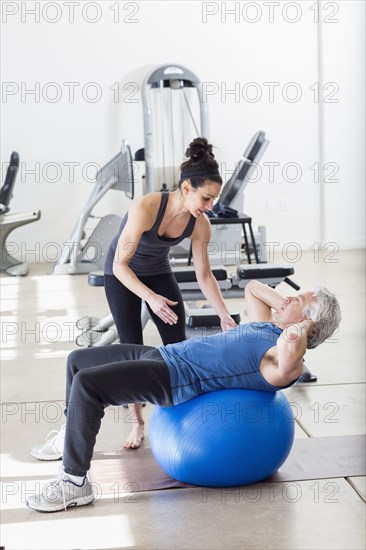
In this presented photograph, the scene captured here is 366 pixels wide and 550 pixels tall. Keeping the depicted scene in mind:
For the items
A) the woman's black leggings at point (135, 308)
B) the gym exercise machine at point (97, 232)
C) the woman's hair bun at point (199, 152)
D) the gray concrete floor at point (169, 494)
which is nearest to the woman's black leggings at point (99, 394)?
the gray concrete floor at point (169, 494)

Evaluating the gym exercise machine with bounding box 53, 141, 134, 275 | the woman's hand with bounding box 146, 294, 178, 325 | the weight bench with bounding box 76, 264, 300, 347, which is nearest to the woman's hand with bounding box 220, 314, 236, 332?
the woman's hand with bounding box 146, 294, 178, 325

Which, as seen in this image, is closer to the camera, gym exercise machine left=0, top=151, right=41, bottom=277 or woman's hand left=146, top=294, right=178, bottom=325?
woman's hand left=146, top=294, right=178, bottom=325

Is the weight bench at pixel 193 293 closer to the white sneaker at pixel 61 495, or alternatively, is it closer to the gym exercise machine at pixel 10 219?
the white sneaker at pixel 61 495

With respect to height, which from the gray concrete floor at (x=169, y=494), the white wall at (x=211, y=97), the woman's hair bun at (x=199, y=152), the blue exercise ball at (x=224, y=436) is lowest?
the gray concrete floor at (x=169, y=494)

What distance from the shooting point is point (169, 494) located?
253cm

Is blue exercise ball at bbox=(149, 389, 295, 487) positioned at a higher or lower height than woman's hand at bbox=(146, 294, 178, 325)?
lower

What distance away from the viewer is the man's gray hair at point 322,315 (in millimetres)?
2410

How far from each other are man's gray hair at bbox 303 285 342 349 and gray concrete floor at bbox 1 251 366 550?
484 millimetres

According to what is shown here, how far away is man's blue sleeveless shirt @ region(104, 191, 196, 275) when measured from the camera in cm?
282

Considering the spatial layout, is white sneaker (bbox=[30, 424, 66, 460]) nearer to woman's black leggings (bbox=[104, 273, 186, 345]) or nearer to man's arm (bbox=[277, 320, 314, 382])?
woman's black leggings (bbox=[104, 273, 186, 345])

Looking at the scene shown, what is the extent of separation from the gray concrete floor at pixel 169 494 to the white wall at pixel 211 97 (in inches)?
102

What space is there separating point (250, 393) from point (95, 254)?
167 inches

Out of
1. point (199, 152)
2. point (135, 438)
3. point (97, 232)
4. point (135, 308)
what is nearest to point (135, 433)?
point (135, 438)

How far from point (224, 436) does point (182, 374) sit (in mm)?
216
